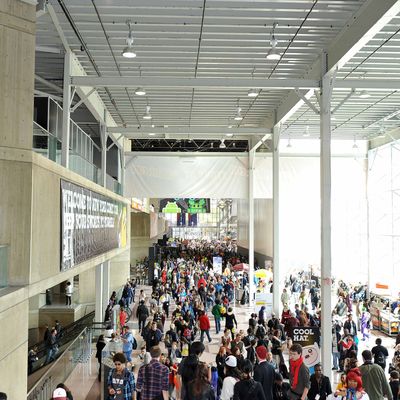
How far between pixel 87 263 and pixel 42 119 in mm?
4026

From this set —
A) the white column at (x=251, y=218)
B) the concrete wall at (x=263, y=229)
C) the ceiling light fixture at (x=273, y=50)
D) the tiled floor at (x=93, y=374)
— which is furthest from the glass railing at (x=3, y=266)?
the concrete wall at (x=263, y=229)

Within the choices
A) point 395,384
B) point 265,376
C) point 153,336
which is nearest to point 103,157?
point 153,336

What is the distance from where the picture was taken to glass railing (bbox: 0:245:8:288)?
7.57 meters

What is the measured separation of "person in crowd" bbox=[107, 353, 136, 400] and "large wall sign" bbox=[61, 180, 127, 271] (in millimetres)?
3148

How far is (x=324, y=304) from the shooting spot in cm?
1322

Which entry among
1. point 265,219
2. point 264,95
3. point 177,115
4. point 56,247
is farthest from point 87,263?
point 265,219

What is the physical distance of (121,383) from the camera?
25.4 feet

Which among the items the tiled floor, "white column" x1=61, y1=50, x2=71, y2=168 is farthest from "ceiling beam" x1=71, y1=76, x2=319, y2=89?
the tiled floor

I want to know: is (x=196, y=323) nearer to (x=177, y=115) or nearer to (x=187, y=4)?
(x=177, y=115)

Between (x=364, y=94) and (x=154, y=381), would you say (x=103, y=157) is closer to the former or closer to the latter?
(x=364, y=94)

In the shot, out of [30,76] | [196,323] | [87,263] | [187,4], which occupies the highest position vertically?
[187,4]

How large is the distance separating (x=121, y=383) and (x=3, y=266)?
2.52 metres

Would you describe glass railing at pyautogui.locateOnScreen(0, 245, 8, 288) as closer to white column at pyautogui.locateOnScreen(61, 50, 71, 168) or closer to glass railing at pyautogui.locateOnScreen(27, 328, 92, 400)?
glass railing at pyautogui.locateOnScreen(27, 328, 92, 400)

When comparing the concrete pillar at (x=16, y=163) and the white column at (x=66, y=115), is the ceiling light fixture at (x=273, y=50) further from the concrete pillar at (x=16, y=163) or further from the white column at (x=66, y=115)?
the concrete pillar at (x=16, y=163)
